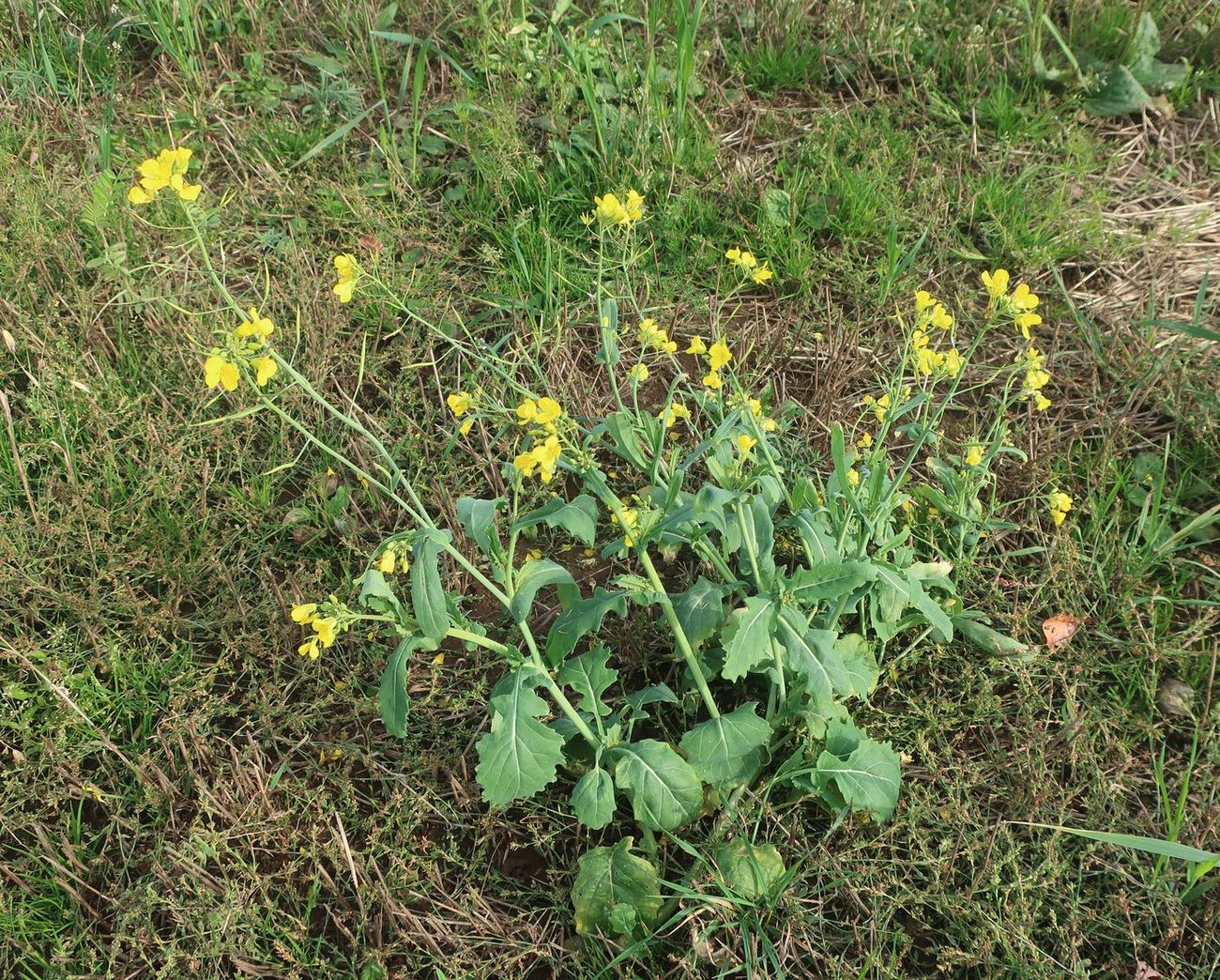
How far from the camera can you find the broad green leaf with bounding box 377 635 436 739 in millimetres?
1877

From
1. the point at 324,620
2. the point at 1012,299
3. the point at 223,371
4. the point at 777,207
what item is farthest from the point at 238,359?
the point at 777,207

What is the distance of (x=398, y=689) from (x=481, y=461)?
105cm

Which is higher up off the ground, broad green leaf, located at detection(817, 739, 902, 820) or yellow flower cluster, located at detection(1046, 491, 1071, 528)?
yellow flower cluster, located at detection(1046, 491, 1071, 528)

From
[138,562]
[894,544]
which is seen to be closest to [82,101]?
[138,562]

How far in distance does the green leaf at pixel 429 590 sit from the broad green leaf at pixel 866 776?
2.72 feet

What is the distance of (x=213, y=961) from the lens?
201 centimetres

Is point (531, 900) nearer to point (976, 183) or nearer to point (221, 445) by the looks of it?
point (221, 445)

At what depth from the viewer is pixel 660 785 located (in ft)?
6.41

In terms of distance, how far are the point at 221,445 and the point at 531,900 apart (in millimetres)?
1539

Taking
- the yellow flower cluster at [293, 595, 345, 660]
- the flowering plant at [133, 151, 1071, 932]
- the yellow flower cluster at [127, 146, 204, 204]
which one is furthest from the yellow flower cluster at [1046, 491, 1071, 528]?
the yellow flower cluster at [127, 146, 204, 204]

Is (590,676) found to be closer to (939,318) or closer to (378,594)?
(378,594)

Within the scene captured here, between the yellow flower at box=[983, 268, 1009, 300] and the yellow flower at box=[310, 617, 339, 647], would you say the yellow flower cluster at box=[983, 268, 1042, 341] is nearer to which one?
the yellow flower at box=[983, 268, 1009, 300]

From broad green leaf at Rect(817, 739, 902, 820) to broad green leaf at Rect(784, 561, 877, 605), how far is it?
345 millimetres

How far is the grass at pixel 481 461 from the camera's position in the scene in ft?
6.74
